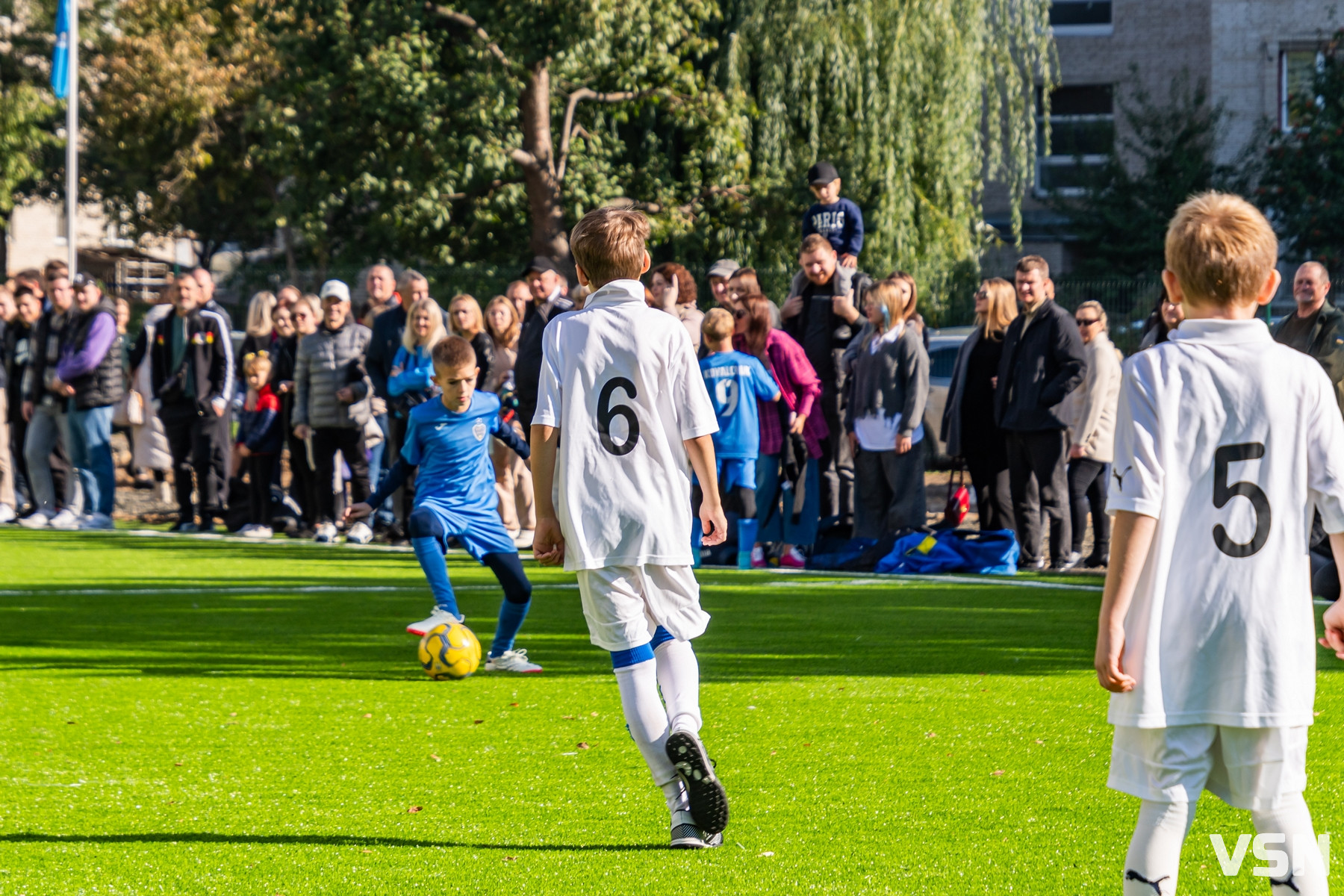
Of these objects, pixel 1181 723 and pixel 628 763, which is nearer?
pixel 1181 723

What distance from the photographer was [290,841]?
4746 millimetres

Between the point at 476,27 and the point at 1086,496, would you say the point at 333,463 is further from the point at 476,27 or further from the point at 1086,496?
the point at 476,27

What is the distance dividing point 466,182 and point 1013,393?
1297 cm

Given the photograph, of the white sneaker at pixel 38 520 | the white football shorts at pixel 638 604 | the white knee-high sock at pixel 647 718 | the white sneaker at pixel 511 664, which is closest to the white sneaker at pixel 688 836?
the white knee-high sock at pixel 647 718

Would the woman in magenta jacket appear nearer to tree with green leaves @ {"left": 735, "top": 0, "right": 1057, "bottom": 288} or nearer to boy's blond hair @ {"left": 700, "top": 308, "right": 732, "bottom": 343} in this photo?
boy's blond hair @ {"left": 700, "top": 308, "right": 732, "bottom": 343}

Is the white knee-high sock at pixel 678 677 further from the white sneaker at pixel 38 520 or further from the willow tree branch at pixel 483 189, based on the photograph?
the willow tree branch at pixel 483 189

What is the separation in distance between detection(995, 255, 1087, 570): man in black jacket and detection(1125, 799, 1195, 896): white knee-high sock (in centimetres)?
837

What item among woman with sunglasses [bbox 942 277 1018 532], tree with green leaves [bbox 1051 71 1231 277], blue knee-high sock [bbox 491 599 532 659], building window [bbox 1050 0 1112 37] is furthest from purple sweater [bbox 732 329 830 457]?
building window [bbox 1050 0 1112 37]

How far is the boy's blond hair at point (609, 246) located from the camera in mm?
4734

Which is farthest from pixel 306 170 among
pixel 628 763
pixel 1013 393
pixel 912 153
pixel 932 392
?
pixel 628 763

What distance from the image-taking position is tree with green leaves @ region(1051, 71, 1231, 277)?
1248 inches

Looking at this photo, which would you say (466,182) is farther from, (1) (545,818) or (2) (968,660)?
(1) (545,818)

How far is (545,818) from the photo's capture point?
4.98 metres

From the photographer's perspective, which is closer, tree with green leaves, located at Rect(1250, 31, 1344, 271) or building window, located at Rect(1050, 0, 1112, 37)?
tree with green leaves, located at Rect(1250, 31, 1344, 271)
